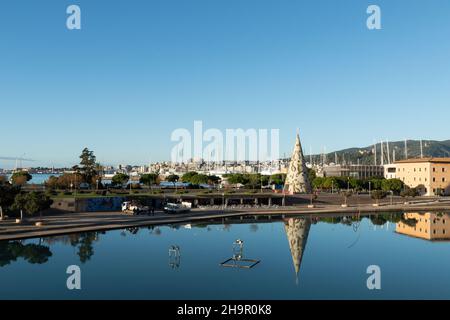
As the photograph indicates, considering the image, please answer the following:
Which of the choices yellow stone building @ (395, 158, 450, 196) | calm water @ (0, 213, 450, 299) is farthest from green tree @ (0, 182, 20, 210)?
yellow stone building @ (395, 158, 450, 196)

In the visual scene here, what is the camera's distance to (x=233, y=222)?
4441cm

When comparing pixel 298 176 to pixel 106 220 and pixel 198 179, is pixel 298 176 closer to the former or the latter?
pixel 198 179

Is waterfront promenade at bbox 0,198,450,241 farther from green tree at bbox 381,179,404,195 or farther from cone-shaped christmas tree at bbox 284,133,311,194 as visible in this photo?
green tree at bbox 381,179,404,195

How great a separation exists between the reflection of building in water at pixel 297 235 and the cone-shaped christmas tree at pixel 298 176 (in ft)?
84.2

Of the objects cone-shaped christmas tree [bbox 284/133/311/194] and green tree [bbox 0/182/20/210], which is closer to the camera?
green tree [bbox 0/182/20/210]

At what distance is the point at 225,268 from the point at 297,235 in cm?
1425

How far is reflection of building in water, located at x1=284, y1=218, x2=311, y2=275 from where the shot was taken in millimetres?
26967

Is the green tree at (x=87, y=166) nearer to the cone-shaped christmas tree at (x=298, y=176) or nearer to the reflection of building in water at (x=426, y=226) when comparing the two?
the cone-shaped christmas tree at (x=298, y=176)

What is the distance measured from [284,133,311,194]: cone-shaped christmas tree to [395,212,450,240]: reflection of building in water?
2113cm

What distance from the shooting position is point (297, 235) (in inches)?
1431

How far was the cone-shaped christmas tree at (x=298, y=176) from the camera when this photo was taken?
73125mm

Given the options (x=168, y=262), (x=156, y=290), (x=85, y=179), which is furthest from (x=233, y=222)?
(x=85, y=179)
